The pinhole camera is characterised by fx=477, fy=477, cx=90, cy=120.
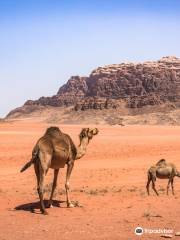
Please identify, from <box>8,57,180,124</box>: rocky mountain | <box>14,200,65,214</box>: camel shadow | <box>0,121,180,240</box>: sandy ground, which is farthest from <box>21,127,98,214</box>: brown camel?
<box>8,57,180,124</box>: rocky mountain

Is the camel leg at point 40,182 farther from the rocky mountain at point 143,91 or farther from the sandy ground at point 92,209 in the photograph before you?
the rocky mountain at point 143,91

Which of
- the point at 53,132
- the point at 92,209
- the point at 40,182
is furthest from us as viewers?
the point at 53,132

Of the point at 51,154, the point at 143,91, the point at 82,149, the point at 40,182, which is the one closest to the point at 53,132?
the point at 51,154

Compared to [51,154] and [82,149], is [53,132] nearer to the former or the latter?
[51,154]

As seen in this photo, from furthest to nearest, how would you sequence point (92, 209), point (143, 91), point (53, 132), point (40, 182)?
point (143, 91)
point (53, 132)
point (92, 209)
point (40, 182)

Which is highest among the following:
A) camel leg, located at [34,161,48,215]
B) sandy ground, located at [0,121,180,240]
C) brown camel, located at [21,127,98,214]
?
brown camel, located at [21,127,98,214]

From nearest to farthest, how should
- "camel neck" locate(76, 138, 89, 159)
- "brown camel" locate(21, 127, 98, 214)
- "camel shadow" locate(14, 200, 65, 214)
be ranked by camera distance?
"brown camel" locate(21, 127, 98, 214)
"camel shadow" locate(14, 200, 65, 214)
"camel neck" locate(76, 138, 89, 159)

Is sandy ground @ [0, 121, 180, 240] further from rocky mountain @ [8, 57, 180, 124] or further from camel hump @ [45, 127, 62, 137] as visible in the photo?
rocky mountain @ [8, 57, 180, 124]

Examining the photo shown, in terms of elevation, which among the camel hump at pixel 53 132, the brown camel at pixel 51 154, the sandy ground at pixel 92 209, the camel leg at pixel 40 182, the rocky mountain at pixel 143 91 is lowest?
the sandy ground at pixel 92 209

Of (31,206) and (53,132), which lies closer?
(31,206)

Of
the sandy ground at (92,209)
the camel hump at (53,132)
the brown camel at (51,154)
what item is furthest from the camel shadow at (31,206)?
the camel hump at (53,132)

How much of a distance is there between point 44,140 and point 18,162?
14316mm

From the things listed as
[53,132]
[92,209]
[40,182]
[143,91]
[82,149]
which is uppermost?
[143,91]

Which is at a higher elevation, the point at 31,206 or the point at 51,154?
the point at 51,154
